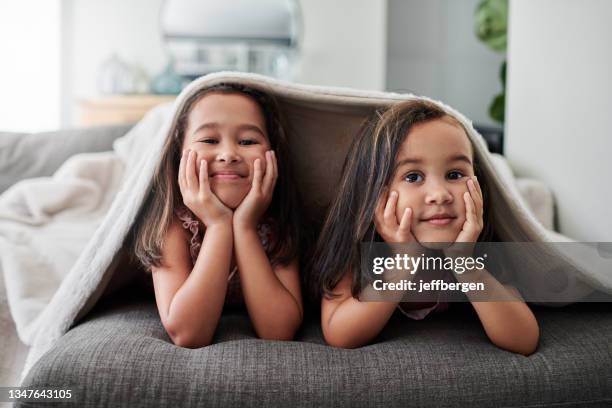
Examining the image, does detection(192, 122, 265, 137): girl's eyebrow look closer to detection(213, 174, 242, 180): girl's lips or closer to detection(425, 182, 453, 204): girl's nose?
detection(213, 174, 242, 180): girl's lips

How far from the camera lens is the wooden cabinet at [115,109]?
10.8ft

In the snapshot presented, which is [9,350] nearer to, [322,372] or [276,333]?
[276,333]

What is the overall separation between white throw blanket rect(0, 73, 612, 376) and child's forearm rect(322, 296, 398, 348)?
0.28 meters

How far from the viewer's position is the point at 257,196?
868 mm

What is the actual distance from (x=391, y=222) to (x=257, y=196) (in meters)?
0.21

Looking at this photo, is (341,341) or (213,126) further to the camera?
(213,126)

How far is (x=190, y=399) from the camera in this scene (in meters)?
0.68

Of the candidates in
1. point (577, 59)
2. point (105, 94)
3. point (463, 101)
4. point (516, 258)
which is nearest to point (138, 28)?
point (105, 94)

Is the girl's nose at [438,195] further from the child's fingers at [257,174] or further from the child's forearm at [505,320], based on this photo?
the child's fingers at [257,174]

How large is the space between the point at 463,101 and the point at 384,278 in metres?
2.50

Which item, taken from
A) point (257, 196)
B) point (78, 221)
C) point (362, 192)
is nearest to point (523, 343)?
point (362, 192)

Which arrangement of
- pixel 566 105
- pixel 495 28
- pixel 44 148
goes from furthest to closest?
1. pixel 495 28
2. pixel 44 148
3. pixel 566 105

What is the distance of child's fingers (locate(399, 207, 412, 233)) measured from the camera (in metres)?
0.76

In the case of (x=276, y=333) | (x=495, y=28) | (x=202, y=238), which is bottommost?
(x=276, y=333)
